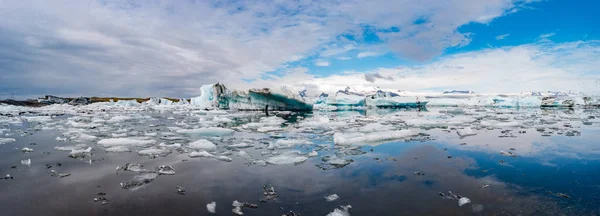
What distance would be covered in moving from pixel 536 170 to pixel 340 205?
3.31 m

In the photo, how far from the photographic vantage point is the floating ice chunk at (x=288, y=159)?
5.03 metres

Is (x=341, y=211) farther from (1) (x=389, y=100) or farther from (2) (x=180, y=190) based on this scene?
(1) (x=389, y=100)

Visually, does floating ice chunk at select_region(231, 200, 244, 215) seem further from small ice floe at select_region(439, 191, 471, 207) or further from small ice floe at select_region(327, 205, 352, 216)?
small ice floe at select_region(439, 191, 471, 207)

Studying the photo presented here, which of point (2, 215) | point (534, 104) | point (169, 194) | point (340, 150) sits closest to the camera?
point (2, 215)

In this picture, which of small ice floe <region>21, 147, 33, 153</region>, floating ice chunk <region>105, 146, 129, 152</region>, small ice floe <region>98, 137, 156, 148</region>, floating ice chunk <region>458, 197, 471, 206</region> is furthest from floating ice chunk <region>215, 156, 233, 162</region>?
small ice floe <region>21, 147, 33, 153</region>

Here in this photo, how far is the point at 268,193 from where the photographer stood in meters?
3.38

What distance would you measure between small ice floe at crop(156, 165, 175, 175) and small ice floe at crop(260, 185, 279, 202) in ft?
5.37

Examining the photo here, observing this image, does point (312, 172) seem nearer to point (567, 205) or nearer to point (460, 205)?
point (460, 205)

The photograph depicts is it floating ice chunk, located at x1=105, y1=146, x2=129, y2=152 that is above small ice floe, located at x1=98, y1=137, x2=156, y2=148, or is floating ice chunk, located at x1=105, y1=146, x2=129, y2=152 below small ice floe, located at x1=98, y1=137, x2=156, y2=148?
below

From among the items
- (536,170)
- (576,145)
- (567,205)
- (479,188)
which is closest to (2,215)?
(479,188)

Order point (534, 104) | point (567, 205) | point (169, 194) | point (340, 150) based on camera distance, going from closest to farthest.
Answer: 1. point (567, 205)
2. point (169, 194)
3. point (340, 150)
4. point (534, 104)

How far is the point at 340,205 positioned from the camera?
2.99 meters

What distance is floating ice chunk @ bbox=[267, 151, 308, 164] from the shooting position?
16.5ft

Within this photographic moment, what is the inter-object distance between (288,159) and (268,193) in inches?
71.2
